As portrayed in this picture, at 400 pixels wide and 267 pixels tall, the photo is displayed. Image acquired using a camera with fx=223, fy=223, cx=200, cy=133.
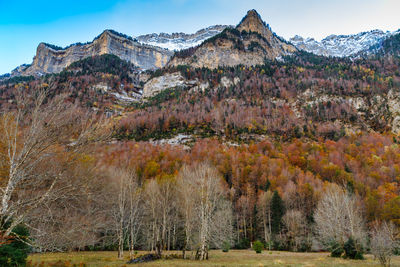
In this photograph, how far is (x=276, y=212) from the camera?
147 feet

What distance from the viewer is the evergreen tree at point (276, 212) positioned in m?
43.8

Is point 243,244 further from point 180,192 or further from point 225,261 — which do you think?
point 225,261

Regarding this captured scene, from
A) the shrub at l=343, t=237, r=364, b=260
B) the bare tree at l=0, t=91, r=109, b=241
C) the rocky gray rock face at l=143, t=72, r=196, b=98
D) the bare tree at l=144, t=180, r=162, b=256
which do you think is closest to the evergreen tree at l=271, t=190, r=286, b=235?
the shrub at l=343, t=237, r=364, b=260

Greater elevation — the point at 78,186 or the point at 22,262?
the point at 78,186

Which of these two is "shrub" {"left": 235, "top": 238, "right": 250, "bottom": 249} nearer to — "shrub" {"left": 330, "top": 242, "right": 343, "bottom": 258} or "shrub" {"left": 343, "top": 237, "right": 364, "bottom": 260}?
"shrub" {"left": 330, "top": 242, "right": 343, "bottom": 258}

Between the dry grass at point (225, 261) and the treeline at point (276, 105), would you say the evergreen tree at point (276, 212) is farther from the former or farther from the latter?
the treeline at point (276, 105)

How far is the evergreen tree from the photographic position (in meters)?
43.8

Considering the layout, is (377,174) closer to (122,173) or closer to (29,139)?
(122,173)

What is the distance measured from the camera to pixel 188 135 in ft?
327

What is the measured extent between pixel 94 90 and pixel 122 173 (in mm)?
142091

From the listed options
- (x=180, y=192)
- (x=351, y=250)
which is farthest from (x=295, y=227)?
(x=180, y=192)

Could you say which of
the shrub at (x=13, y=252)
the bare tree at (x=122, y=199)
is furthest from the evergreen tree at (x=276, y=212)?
the shrub at (x=13, y=252)

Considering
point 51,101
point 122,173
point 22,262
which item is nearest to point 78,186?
point 51,101

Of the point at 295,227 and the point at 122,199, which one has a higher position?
the point at 122,199
